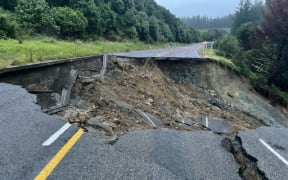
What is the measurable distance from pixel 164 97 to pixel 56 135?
33.2 feet

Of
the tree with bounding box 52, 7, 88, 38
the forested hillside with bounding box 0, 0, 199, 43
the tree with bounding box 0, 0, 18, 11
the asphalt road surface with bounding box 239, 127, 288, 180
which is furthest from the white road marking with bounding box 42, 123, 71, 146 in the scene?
the tree with bounding box 0, 0, 18, 11

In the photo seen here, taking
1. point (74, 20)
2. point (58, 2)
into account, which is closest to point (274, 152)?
point (74, 20)

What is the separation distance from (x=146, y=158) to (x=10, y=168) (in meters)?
2.24

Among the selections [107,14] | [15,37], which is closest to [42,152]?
[15,37]

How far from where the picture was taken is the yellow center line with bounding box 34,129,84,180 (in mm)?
4912

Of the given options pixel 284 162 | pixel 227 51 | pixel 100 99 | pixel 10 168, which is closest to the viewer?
pixel 10 168

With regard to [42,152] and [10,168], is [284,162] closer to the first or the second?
[42,152]

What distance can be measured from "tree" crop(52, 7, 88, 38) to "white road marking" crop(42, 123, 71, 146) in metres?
30.4

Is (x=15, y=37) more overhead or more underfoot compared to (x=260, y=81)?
more overhead

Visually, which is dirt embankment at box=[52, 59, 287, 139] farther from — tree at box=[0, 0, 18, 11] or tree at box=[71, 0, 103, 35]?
tree at box=[0, 0, 18, 11]

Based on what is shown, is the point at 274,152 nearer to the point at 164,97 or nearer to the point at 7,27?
the point at 164,97

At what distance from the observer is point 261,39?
3750 centimetres

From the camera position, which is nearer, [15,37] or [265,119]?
[265,119]

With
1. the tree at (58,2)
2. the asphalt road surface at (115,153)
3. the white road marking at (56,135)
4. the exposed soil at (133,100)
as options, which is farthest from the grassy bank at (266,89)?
the tree at (58,2)
